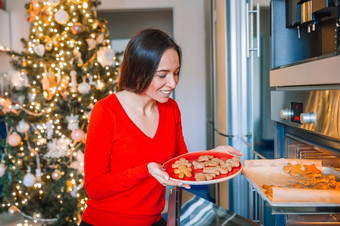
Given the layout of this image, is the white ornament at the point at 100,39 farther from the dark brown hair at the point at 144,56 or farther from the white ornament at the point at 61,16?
the dark brown hair at the point at 144,56

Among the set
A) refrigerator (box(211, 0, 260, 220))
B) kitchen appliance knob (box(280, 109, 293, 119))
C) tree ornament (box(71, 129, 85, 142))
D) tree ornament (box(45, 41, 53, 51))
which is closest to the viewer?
kitchen appliance knob (box(280, 109, 293, 119))

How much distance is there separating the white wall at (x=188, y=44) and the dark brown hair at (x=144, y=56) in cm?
293

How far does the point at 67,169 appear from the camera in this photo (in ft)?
9.78

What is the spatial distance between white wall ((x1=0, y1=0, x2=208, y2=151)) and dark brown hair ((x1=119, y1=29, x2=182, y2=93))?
2930 millimetres

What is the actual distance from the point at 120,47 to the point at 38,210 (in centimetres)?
379

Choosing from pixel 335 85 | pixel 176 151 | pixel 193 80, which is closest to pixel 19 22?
pixel 193 80

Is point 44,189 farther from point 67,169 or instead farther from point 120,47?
point 120,47

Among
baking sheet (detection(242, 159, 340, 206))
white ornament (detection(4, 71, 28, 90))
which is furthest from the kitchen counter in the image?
white ornament (detection(4, 71, 28, 90))

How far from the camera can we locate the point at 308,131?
3.35 feet

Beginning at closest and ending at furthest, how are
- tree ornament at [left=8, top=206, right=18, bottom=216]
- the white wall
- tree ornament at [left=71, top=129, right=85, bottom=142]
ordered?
1. tree ornament at [left=71, top=129, right=85, bottom=142]
2. tree ornament at [left=8, top=206, right=18, bottom=216]
3. the white wall

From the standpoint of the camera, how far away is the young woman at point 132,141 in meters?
1.26

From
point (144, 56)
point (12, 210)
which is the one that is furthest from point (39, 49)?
point (144, 56)

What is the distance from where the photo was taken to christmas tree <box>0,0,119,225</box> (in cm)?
293

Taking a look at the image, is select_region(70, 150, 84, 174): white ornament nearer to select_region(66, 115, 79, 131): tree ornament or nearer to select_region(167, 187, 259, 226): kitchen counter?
select_region(66, 115, 79, 131): tree ornament
